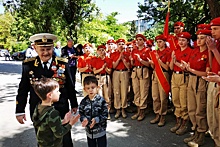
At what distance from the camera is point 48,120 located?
99.1 inches

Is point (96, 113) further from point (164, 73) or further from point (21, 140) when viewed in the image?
point (164, 73)

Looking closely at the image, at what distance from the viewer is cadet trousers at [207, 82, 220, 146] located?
12.4ft

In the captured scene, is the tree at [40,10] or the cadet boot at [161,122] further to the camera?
the tree at [40,10]

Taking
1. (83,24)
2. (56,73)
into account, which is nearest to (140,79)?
(56,73)

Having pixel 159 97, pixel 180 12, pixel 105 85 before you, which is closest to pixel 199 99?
pixel 159 97

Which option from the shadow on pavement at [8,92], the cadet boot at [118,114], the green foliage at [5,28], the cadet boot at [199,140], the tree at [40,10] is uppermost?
the green foliage at [5,28]

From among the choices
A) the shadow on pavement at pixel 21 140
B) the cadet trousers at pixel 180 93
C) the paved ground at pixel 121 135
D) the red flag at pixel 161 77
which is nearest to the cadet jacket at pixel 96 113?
the paved ground at pixel 121 135

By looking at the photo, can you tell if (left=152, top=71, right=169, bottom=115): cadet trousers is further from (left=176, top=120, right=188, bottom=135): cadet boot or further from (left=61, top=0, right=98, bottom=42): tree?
(left=61, top=0, right=98, bottom=42): tree

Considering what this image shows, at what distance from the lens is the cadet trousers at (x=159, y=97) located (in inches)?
206

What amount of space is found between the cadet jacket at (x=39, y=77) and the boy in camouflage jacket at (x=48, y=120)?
1.44 feet

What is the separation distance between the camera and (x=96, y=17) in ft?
48.4

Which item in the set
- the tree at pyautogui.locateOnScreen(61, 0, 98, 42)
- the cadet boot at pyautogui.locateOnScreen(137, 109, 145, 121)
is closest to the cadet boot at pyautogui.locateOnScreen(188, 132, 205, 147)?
the cadet boot at pyautogui.locateOnScreen(137, 109, 145, 121)

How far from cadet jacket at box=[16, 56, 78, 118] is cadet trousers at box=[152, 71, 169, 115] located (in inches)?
101

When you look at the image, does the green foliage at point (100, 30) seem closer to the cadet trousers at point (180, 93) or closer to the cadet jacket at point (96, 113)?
the cadet trousers at point (180, 93)
